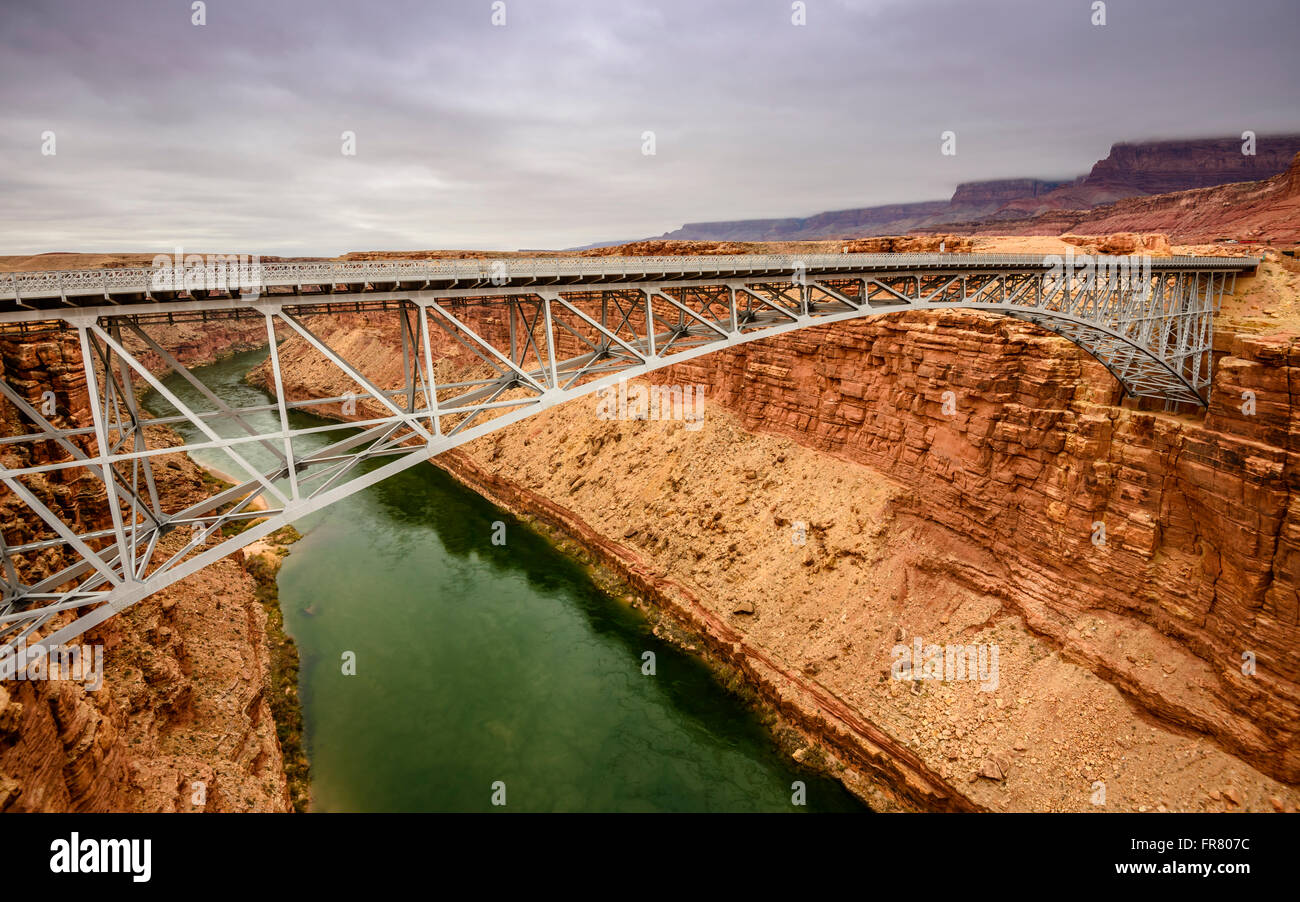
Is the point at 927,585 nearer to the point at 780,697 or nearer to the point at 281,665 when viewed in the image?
the point at 780,697

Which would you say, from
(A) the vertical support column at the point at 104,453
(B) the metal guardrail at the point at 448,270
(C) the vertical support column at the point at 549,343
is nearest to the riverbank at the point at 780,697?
(C) the vertical support column at the point at 549,343

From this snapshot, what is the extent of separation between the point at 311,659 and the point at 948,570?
2037cm

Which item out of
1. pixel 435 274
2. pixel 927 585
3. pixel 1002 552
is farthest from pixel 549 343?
pixel 1002 552

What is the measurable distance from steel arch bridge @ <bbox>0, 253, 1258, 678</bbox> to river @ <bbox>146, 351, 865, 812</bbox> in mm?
5928

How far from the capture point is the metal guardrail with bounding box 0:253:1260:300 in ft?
26.7

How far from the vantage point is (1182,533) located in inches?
564

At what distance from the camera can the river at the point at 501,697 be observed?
14.8 m

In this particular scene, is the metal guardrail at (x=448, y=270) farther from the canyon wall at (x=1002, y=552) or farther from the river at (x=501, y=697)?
the river at (x=501, y=697)

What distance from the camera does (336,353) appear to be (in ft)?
33.3

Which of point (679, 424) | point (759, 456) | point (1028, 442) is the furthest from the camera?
point (679, 424)

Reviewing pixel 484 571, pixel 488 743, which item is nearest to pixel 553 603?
pixel 484 571

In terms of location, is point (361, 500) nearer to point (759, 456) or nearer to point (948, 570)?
point (759, 456)

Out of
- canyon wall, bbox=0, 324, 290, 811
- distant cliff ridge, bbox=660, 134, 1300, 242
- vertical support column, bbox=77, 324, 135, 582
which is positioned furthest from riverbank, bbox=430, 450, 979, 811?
distant cliff ridge, bbox=660, 134, 1300, 242

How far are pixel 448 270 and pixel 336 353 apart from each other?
7.93 ft
